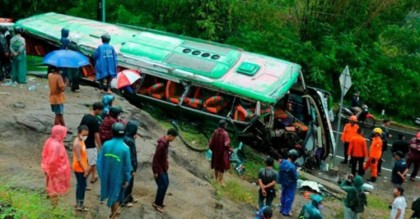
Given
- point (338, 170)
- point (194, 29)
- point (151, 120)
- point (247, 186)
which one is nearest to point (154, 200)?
Result: point (247, 186)

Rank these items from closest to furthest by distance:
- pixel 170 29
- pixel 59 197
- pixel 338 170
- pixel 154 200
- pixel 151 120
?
pixel 59 197, pixel 154 200, pixel 151 120, pixel 338 170, pixel 170 29

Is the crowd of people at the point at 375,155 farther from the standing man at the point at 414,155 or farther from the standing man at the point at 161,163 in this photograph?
the standing man at the point at 161,163

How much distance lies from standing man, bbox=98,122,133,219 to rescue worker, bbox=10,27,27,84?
606 cm

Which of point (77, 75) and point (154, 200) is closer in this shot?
point (154, 200)

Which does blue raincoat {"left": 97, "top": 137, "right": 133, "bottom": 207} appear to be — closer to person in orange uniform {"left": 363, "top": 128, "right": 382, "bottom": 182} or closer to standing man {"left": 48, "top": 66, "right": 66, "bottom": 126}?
standing man {"left": 48, "top": 66, "right": 66, "bottom": 126}

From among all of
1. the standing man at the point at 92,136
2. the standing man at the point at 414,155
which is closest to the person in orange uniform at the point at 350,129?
the standing man at the point at 414,155

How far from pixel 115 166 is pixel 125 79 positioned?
21.0 feet

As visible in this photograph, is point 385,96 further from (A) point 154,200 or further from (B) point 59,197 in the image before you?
(B) point 59,197

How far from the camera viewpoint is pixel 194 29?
21375mm

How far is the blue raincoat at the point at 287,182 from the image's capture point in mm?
9727

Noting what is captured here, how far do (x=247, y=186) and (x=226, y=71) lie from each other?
10.5 feet

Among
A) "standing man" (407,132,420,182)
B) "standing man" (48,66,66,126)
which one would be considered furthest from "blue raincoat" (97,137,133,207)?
"standing man" (407,132,420,182)

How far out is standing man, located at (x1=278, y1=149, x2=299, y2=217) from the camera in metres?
9.71

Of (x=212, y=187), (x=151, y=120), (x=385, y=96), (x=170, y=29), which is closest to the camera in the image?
(x=212, y=187)
